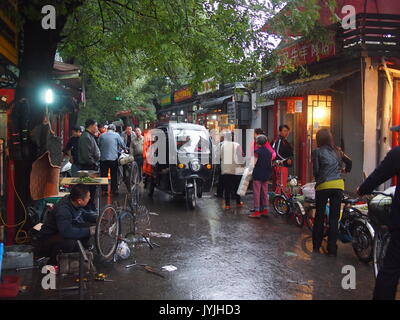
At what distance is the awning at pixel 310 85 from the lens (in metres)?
10.9

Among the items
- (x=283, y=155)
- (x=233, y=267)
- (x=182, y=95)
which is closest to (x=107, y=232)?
(x=233, y=267)

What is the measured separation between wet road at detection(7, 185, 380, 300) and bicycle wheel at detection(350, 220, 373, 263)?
0.13 meters

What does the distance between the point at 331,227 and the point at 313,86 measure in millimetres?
5686

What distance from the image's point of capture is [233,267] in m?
6.29

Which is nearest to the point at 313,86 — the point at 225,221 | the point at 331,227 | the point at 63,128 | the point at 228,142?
the point at 228,142

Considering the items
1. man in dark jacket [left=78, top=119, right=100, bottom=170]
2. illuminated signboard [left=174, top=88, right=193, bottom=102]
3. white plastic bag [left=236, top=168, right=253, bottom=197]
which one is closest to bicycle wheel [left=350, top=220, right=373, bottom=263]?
white plastic bag [left=236, top=168, right=253, bottom=197]

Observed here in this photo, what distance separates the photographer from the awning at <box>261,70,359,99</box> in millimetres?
10909

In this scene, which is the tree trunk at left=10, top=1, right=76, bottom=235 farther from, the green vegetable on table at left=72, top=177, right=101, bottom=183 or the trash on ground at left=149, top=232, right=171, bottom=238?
the trash on ground at left=149, top=232, right=171, bottom=238

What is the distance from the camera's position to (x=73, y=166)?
10445 millimetres

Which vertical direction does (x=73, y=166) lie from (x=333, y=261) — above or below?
above

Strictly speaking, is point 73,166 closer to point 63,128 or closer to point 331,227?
point 331,227

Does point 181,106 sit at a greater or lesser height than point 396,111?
greater

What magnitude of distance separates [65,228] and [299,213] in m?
5.34

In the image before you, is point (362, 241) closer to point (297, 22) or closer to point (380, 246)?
Answer: point (380, 246)
